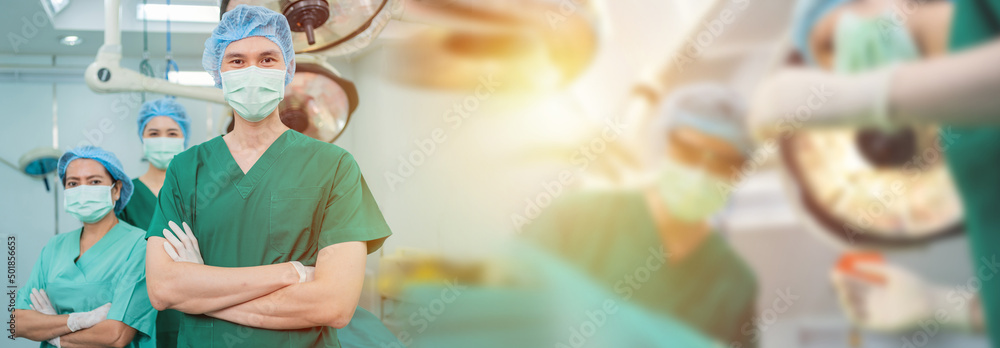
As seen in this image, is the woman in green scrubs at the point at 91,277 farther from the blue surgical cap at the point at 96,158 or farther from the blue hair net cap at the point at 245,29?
the blue hair net cap at the point at 245,29

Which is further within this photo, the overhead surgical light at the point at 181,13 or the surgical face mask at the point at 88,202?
the overhead surgical light at the point at 181,13

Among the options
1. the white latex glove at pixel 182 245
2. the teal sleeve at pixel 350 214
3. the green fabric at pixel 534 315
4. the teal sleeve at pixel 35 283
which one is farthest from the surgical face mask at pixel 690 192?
the teal sleeve at pixel 35 283

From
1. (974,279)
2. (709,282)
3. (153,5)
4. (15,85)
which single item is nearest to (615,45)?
(709,282)

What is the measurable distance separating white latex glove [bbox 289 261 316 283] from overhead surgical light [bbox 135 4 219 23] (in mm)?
2183

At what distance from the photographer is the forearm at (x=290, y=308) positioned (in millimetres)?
1048

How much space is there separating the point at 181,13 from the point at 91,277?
5.78 ft

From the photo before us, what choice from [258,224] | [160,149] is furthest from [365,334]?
[258,224]

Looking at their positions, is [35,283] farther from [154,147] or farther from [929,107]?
[929,107]

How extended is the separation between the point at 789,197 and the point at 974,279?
327mm

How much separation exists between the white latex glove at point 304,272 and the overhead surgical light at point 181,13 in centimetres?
218

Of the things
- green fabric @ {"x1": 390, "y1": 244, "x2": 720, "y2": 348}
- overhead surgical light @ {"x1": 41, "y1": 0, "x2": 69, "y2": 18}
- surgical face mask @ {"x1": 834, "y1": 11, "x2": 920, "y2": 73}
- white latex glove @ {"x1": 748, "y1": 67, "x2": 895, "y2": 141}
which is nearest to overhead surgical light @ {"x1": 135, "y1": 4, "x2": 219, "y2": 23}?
overhead surgical light @ {"x1": 41, "y1": 0, "x2": 69, "y2": 18}

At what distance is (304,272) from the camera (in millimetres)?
1088

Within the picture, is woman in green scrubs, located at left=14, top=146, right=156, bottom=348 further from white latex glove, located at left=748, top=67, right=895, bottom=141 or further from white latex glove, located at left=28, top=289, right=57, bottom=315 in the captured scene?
white latex glove, located at left=748, top=67, right=895, bottom=141

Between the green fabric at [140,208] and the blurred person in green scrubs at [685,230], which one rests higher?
the blurred person in green scrubs at [685,230]
